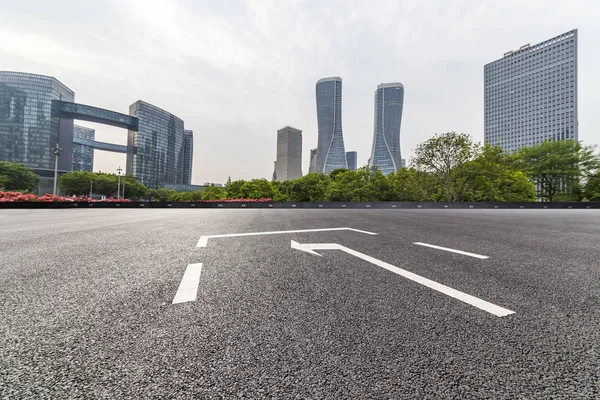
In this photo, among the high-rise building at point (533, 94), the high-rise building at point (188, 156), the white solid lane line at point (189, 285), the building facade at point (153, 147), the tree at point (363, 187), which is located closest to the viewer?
the white solid lane line at point (189, 285)

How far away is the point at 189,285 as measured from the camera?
2.21 metres

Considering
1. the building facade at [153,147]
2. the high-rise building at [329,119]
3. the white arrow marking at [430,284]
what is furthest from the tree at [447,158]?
the building facade at [153,147]

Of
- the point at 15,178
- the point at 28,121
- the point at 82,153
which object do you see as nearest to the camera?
the point at 15,178

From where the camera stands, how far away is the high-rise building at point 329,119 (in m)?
130

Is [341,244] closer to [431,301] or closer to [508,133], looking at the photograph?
[431,301]

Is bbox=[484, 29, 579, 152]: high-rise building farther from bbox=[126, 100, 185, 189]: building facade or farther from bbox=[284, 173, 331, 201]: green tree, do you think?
bbox=[126, 100, 185, 189]: building facade

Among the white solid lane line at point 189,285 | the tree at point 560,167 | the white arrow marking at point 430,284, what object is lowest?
the white solid lane line at point 189,285

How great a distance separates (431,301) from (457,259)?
1.73 meters

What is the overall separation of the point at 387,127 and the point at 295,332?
14512cm

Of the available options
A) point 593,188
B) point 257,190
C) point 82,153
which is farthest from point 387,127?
point 82,153

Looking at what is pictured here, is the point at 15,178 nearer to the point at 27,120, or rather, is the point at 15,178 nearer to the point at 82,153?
the point at 27,120

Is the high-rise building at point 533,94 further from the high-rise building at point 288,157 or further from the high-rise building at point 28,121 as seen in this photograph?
the high-rise building at point 28,121

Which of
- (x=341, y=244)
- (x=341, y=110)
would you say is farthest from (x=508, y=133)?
(x=341, y=244)

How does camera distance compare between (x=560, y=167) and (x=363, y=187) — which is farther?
(x=560, y=167)
